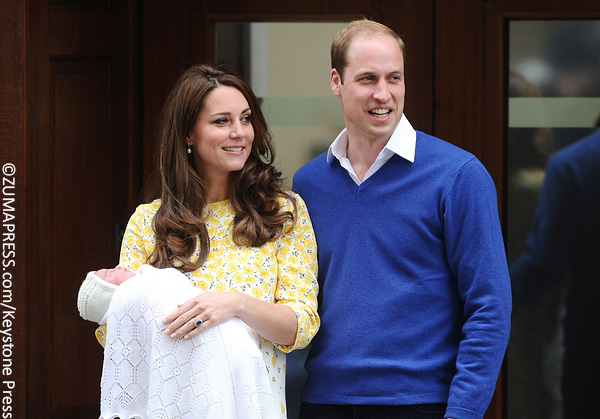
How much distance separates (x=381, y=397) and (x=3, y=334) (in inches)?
53.5

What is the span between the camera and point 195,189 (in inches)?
95.7

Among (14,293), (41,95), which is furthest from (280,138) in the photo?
(14,293)

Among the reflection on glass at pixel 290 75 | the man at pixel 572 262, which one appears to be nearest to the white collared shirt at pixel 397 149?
the reflection on glass at pixel 290 75

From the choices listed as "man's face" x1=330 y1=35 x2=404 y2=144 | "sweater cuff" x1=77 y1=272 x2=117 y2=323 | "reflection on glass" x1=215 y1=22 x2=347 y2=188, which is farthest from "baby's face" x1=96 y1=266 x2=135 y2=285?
"reflection on glass" x1=215 y1=22 x2=347 y2=188

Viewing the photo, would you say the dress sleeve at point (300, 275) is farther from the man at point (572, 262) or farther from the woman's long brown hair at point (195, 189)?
→ the man at point (572, 262)

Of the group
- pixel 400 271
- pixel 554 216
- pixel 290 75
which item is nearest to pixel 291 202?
pixel 400 271

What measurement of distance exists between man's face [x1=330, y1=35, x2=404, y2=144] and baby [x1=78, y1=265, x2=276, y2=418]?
63 centimetres

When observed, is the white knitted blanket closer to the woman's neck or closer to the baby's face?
the baby's face

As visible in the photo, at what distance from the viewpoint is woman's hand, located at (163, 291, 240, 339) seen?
2094mm

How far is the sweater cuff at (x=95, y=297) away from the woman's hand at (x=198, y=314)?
0.20m

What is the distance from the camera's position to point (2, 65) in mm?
2828

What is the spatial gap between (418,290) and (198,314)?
1.86 feet

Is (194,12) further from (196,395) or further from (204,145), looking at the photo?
(196,395)

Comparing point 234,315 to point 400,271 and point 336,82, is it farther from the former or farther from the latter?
point 336,82
